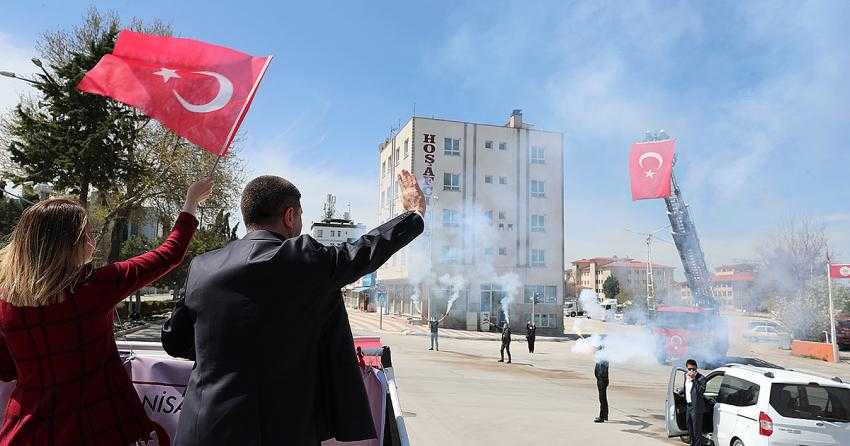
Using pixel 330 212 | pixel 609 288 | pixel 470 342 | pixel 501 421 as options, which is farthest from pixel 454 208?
pixel 330 212

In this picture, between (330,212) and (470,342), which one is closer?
(470,342)

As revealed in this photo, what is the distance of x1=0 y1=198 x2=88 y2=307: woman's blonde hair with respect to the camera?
2.12 meters

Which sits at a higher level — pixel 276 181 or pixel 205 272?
pixel 276 181

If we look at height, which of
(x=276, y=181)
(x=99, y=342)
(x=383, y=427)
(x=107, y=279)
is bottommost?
(x=383, y=427)

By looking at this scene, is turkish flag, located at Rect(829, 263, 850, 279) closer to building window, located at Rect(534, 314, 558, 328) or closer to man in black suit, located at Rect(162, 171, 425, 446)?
building window, located at Rect(534, 314, 558, 328)

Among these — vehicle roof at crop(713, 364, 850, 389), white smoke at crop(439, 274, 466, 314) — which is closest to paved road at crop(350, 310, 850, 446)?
vehicle roof at crop(713, 364, 850, 389)

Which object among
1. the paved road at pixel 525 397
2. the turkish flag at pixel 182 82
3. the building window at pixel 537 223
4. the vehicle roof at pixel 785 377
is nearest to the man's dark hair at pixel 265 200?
the turkish flag at pixel 182 82

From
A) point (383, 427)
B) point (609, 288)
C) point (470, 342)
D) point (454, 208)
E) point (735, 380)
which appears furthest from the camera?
point (609, 288)

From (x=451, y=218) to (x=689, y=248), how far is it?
62.0 feet

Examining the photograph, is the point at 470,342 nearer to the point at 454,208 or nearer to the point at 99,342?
the point at 454,208

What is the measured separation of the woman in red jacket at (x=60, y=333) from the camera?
7.06 ft

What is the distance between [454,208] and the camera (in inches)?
1756

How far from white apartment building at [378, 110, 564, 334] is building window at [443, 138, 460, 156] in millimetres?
80

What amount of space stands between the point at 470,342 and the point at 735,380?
25.1m
